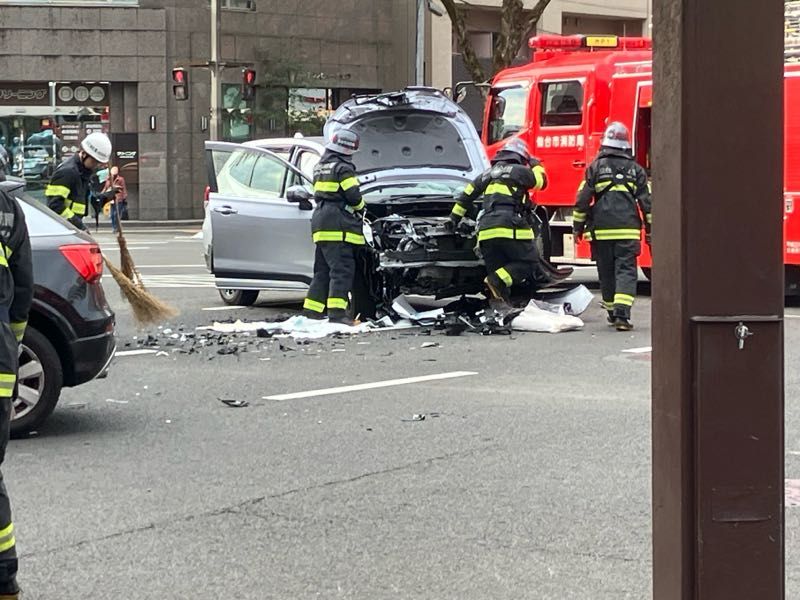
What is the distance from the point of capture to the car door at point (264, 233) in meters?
12.8

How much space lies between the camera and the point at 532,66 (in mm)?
17016

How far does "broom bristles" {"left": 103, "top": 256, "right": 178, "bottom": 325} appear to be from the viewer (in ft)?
32.2

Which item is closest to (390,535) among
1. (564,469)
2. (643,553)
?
(643,553)

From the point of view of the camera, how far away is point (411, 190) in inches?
498

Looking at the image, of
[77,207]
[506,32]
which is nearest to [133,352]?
[77,207]

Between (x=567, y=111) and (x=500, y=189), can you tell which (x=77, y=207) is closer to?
(x=500, y=189)

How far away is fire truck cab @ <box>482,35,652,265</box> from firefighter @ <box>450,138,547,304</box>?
10.1 ft

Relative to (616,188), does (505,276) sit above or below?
below

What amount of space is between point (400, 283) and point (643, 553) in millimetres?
7321

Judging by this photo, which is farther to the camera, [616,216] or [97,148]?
[616,216]

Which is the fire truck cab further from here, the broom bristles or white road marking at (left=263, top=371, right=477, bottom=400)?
the broom bristles

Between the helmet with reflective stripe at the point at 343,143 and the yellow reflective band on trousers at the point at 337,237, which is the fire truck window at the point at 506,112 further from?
the yellow reflective band on trousers at the point at 337,237

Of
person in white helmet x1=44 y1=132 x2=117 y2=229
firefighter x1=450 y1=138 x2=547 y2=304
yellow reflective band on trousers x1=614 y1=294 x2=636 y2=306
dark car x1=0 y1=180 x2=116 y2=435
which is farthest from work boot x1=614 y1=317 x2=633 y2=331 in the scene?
dark car x1=0 y1=180 x2=116 y2=435

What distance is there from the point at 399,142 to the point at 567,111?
372cm
